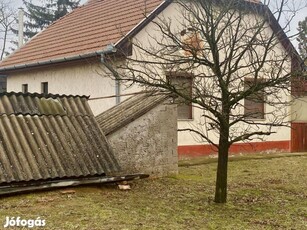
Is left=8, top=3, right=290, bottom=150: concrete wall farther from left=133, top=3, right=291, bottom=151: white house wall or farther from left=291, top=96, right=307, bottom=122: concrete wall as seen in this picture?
left=291, top=96, right=307, bottom=122: concrete wall

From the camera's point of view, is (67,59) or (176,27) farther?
(67,59)

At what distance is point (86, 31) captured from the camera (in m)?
15.9

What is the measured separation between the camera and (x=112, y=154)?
8688 millimetres

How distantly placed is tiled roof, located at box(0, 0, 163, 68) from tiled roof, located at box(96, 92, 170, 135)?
8.81ft

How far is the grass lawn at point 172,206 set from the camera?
5993 mm

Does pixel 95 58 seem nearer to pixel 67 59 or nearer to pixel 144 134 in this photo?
pixel 67 59

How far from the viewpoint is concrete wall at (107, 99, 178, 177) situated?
30.4ft

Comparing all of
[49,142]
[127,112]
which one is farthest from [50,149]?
[127,112]

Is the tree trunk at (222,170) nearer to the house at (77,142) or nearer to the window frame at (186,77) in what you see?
the window frame at (186,77)

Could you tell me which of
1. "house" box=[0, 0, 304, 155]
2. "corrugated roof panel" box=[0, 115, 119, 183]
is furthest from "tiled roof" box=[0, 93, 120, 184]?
"house" box=[0, 0, 304, 155]

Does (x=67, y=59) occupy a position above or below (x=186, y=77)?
above

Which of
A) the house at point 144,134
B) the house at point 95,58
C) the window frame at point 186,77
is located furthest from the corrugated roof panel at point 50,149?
the house at point 95,58

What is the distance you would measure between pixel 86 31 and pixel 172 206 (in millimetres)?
10383

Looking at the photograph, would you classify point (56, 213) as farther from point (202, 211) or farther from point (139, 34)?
point (139, 34)
